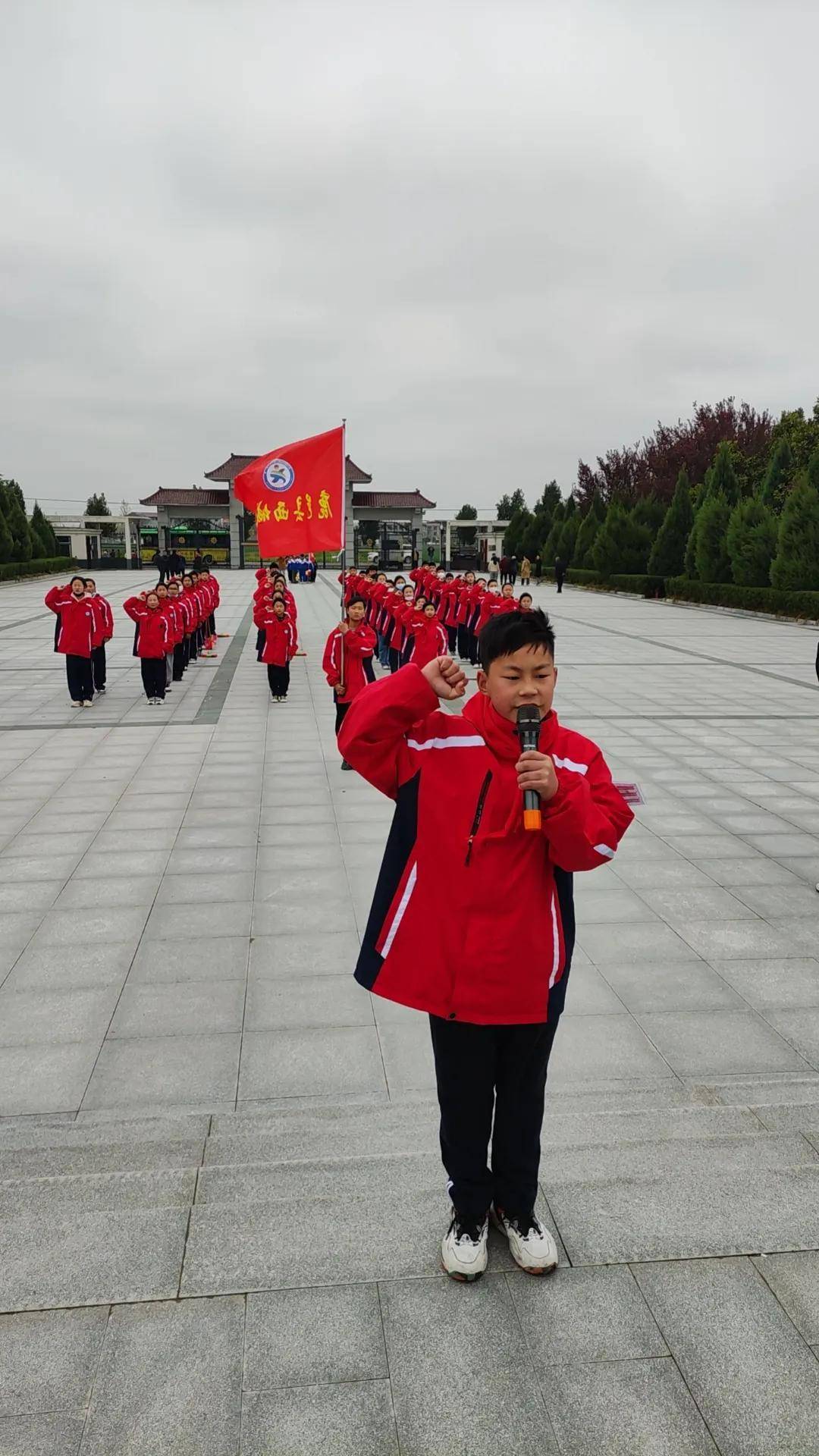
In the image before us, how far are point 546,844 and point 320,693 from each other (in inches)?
439

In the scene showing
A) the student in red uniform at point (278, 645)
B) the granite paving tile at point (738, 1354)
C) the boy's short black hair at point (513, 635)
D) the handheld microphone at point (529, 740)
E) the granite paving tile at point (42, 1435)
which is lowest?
the granite paving tile at point (42, 1435)

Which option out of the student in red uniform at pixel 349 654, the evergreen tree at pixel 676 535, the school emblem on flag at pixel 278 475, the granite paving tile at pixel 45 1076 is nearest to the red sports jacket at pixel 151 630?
the student in red uniform at pixel 349 654

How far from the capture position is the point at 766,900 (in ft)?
18.0

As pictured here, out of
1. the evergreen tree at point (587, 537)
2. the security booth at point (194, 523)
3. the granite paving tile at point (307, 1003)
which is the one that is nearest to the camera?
the granite paving tile at point (307, 1003)

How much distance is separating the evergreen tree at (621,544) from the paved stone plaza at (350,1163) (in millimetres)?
30580

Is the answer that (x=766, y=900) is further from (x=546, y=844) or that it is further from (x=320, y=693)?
(x=320, y=693)

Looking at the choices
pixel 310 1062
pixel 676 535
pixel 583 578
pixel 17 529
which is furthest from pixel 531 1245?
pixel 17 529

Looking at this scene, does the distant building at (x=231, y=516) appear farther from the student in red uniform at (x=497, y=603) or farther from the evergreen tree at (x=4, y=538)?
the student in red uniform at (x=497, y=603)

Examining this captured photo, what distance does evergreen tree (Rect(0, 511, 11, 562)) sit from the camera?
3912 centimetres

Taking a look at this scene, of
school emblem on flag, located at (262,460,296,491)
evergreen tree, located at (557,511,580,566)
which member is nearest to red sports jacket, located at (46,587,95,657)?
school emblem on flag, located at (262,460,296,491)

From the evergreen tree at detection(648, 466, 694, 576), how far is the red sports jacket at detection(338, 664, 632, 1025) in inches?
1252

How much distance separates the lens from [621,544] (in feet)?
121

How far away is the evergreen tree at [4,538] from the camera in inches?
1540

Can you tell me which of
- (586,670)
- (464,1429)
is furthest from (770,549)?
(464,1429)
